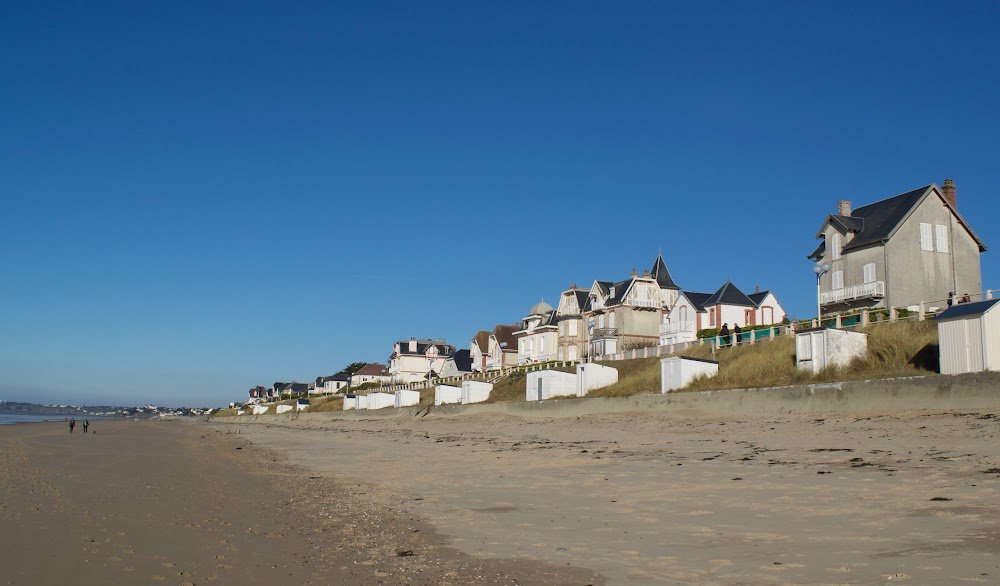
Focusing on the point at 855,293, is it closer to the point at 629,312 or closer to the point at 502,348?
the point at 629,312

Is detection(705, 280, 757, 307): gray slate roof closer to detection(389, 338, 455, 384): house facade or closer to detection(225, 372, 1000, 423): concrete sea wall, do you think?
detection(225, 372, 1000, 423): concrete sea wall

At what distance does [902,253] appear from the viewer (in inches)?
1594

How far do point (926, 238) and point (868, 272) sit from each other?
373cm

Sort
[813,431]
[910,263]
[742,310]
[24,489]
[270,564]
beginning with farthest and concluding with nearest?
[742,310]
[910,263]
[813,431]
[24,489]
[270,564]

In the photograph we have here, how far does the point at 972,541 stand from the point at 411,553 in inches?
223

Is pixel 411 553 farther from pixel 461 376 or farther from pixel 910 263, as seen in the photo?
pixel 461 376

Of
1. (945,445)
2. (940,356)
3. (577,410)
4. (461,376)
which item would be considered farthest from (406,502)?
(461,376)

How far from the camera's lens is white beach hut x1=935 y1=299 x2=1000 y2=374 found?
18.8 m

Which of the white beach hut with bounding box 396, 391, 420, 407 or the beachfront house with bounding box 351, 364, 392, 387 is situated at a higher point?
the beachfront house with bounding box 351, 364, 392, 387

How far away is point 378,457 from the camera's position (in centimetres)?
2241

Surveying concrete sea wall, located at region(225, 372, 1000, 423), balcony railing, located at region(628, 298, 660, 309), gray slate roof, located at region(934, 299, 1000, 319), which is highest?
balcony railing, located at region(628, 298, 660, 309)

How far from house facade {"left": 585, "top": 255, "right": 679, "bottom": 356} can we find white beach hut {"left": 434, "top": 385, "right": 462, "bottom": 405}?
54.5ft

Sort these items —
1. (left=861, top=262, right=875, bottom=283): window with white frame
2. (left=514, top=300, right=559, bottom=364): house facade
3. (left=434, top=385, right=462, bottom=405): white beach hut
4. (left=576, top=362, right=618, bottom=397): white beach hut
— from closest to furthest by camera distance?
(left=576, top=362, right=618, bottom=397): white beach hut, (left=861, top=262, right=875, bottom=283): window with white frame, (left=434, top=385, right=462, bottom=405): white beach hut, (left=514, top=300, right=559, bottom=364): house facade

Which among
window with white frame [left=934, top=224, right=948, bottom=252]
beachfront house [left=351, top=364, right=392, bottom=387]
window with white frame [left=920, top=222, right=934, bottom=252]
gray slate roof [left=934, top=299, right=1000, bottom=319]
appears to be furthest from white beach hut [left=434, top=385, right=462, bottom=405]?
beachfront house [left=351, top=364, right=392, bottom=387]
